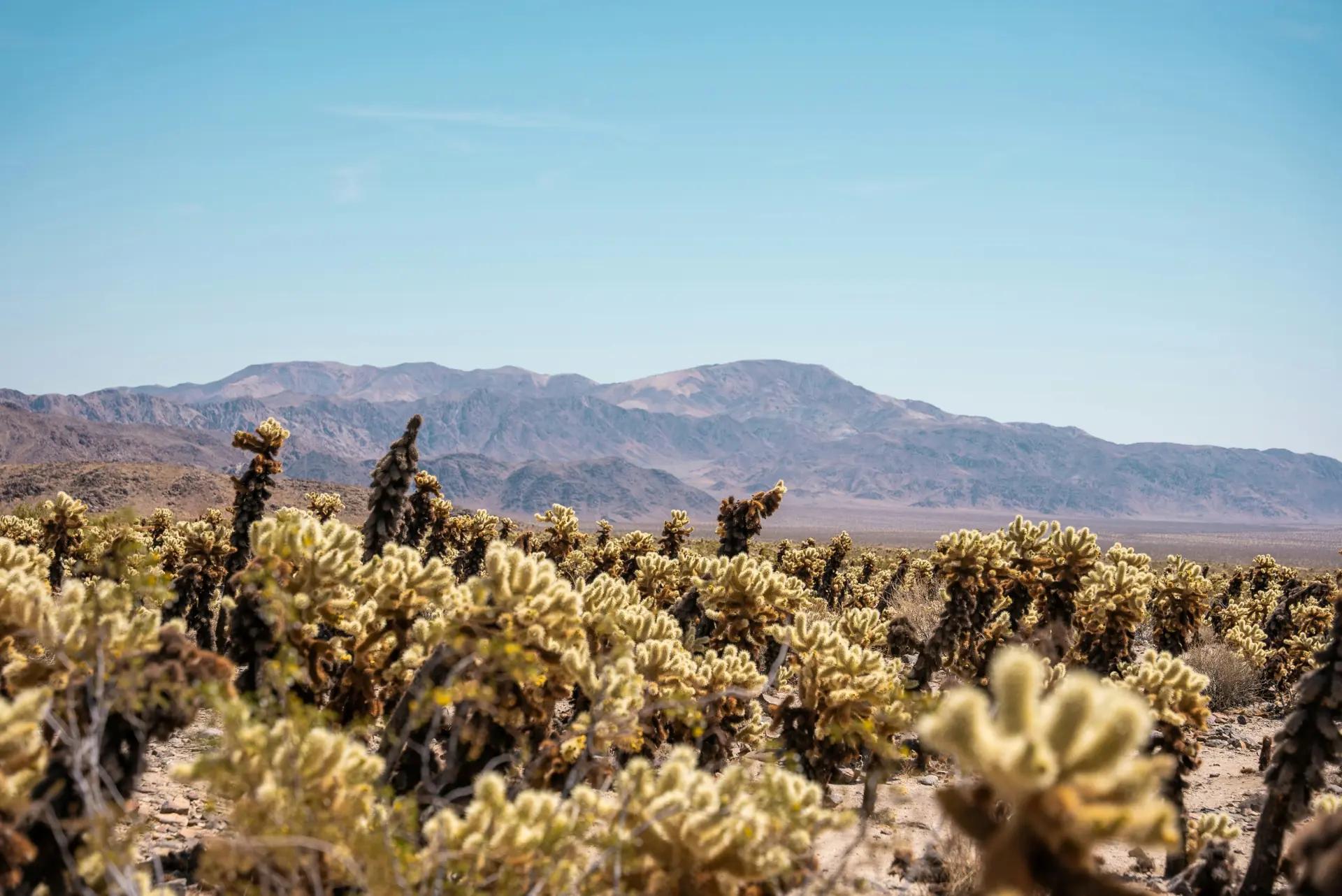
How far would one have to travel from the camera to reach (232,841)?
4484 mm

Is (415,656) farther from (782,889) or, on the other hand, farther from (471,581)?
(782,889)

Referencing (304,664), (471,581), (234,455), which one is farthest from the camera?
(234,455)

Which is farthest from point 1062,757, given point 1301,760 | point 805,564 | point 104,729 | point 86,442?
point 86,442

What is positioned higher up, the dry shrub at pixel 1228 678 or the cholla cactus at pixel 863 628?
the cholla cactus at pixel 863 628

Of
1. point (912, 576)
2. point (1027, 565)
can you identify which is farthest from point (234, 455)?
point (1027, 565)

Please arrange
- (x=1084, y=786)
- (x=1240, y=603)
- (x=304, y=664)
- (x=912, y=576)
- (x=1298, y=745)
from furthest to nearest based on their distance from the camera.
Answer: (x=912, y=576)
(x=1240, y=603)
(x=1298, y=745)
(x=304, y=664)
(x=1084, y=786)

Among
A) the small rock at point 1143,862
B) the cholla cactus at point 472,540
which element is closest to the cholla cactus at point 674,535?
the cholla cactus at point 472,540

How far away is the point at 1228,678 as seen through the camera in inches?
876

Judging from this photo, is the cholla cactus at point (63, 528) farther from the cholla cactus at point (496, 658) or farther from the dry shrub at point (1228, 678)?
the dry shrub at point (1228, 678)

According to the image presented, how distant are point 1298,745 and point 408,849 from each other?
9146 mm

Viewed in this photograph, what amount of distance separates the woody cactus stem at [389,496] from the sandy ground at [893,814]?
11.6 feet

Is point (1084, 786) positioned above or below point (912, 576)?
above

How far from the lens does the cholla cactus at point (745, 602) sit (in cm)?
1133

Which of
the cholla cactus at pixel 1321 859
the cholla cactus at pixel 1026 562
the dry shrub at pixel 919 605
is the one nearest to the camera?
the cholla cactus at pixel 1321 859
